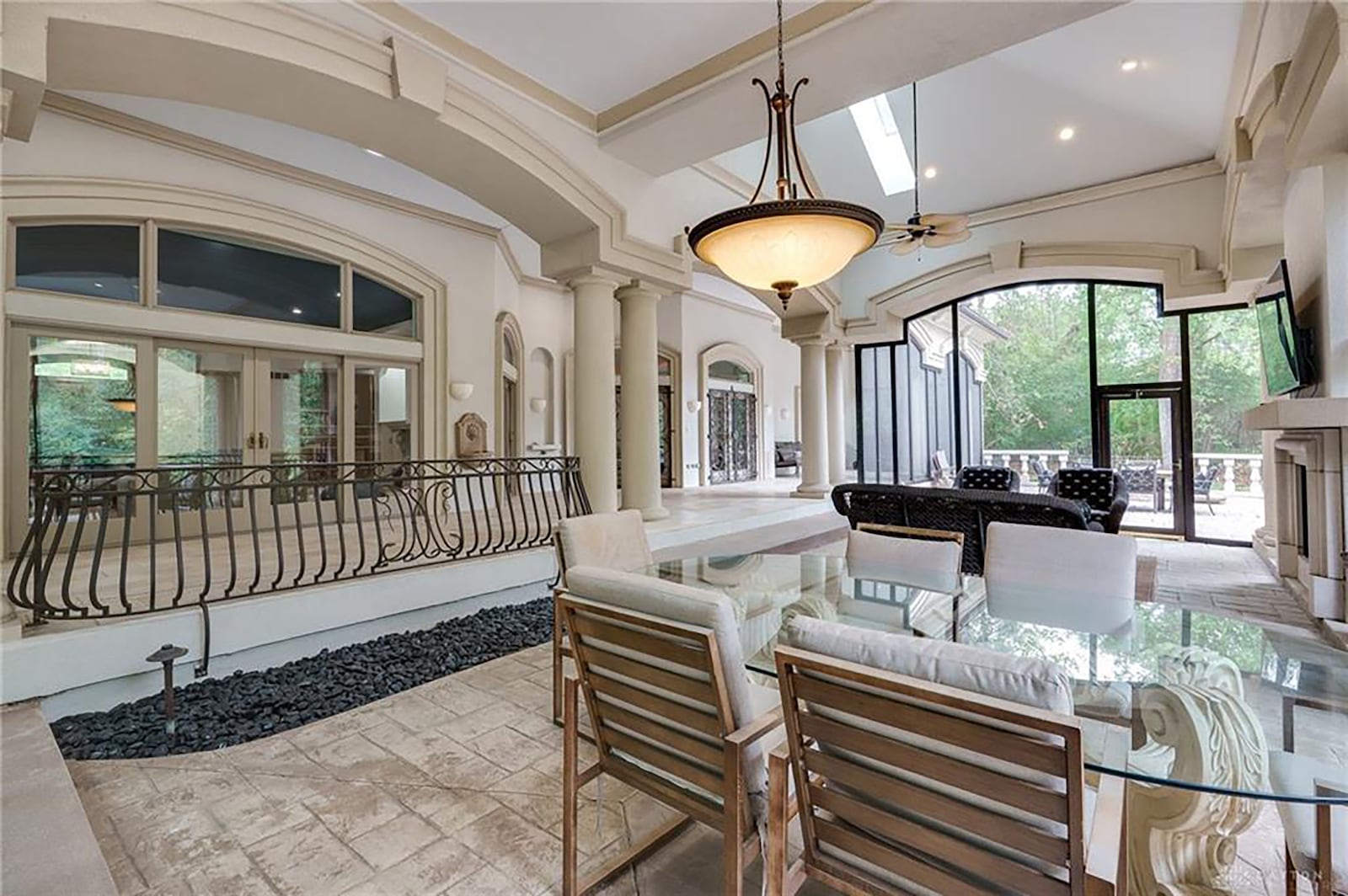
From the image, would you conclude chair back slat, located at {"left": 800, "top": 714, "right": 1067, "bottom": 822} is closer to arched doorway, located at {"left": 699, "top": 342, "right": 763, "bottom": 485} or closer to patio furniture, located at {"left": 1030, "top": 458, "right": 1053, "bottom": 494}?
patio furniture, located at {"left": 1030, "top": 458, "right": 1053, "bottom": 494}

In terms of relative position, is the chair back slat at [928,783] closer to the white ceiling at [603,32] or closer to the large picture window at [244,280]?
the white ceiling at [603,32]

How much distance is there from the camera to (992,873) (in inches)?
41.4

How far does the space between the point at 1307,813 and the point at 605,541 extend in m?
2.43

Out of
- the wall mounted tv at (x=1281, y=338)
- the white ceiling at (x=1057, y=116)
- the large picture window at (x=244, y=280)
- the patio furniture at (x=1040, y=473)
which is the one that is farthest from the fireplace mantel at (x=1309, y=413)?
the large picture window at (x=244, y=280)

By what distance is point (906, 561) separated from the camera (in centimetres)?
288

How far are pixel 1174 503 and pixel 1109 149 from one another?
431 centimetres

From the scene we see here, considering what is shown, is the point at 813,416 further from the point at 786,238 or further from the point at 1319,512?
the point at 786,238

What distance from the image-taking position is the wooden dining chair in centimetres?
97

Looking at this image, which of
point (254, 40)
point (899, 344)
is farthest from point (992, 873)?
point (899, 344)

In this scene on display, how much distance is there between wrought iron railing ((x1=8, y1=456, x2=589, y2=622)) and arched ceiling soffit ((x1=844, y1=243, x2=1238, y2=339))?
240 inches

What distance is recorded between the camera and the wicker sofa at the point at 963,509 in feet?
13.7

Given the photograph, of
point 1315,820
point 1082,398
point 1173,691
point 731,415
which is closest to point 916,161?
point 1082,398

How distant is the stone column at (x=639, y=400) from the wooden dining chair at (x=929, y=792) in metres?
4.78

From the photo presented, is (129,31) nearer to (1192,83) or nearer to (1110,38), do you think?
(1110,38)
